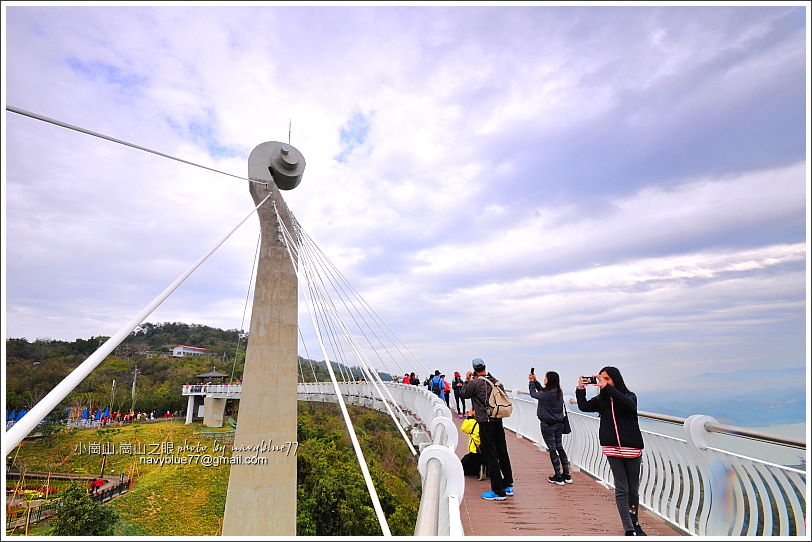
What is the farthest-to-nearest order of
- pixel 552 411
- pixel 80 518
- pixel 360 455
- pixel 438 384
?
pixel 80 518, pixel 438 384, pixel 552 411, pixel 360 455

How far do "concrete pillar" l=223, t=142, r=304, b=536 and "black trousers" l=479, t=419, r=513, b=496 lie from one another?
4.00m

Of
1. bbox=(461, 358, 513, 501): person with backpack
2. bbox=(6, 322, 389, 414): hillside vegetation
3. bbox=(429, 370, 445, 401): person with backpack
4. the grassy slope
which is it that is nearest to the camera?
bbox=(461, 358, 513, 501): person with backpack

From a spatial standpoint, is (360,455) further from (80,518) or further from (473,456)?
(80,518)

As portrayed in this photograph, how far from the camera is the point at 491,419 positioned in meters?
4.46

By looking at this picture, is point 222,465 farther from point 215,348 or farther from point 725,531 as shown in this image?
point 215,348

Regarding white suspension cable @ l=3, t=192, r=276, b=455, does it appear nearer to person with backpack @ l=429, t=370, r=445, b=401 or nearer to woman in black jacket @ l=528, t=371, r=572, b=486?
woman in black jacket @ l=528, t=371, r=572, b=486

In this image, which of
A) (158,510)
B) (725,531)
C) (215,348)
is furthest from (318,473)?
(215,348)

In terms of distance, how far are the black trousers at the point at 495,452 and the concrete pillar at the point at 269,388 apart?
4.00 m

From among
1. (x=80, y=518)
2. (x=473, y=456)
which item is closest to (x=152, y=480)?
(x=80, y=518)

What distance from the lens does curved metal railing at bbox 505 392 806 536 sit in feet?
8.92

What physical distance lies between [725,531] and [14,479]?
2916 cm

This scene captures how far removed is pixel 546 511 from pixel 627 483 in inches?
51.5

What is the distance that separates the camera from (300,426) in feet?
60.8

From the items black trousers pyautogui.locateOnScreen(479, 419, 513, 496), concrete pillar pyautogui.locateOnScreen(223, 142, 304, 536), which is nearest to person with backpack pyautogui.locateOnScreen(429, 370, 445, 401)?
concrete pillar pyautogui.locateOnScreen(223, 142, 304, 536)
